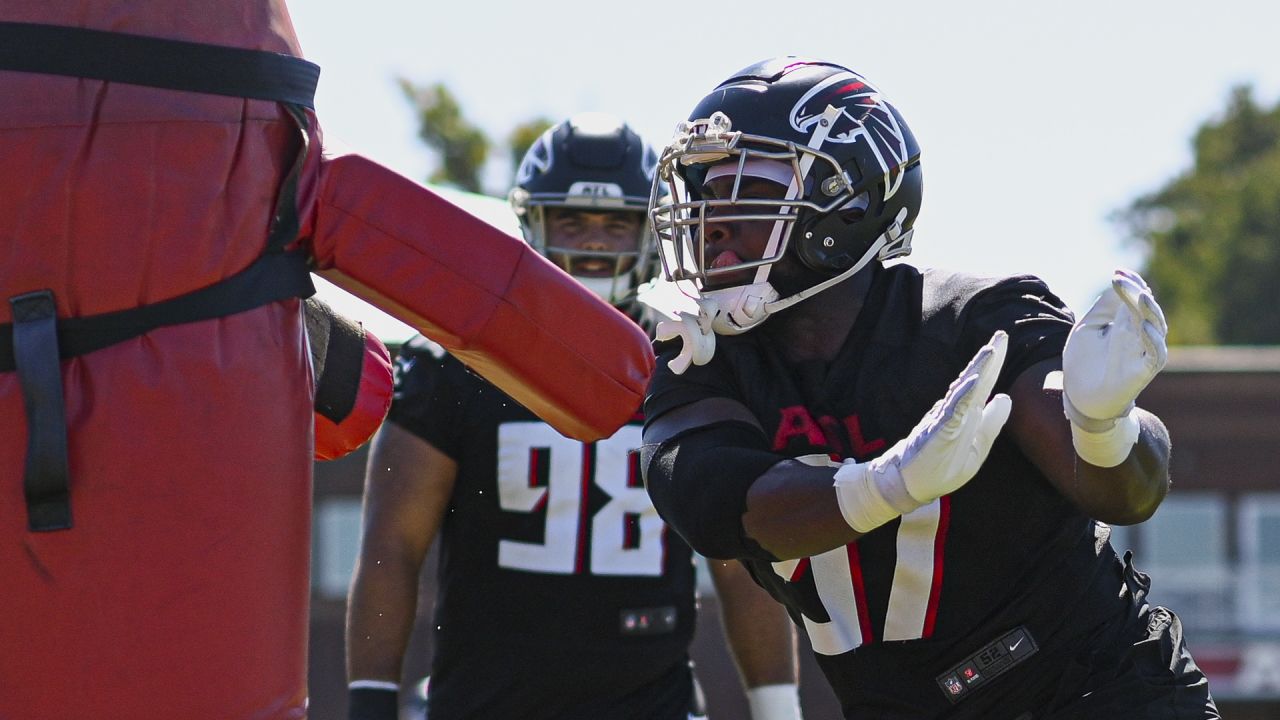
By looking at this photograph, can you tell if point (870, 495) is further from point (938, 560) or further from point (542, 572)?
point (542, 572)

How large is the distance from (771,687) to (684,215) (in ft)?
5.41

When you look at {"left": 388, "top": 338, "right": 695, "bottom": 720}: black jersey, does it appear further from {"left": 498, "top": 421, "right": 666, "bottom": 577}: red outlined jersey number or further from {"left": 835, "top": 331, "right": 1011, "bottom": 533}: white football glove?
{"left": 835, "top": 331, "right": 1011, "bottom": 533}: white football glove

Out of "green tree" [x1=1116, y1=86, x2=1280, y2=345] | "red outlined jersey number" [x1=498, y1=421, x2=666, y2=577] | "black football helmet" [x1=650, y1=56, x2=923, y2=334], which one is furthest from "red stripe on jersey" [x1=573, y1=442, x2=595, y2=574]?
"green tree" [x1=1116, y1=86, x2=1280, y2=345]

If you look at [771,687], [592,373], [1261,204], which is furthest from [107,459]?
[1261,204]

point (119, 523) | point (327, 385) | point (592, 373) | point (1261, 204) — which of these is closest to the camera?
point (119, 523)

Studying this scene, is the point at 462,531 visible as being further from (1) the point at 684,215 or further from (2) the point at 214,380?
(2) the point at 214,380

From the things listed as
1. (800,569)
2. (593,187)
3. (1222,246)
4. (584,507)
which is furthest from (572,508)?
(1222,246)

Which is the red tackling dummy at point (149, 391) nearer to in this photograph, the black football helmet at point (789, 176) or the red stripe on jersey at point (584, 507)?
the black football helmet at point (789, 176)

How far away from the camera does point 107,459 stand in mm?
2342

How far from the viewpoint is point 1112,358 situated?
231 cm

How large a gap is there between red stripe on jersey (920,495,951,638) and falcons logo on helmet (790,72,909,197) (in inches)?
23.6

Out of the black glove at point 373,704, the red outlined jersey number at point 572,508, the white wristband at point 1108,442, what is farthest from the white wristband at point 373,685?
the white wristband at point 1108,442

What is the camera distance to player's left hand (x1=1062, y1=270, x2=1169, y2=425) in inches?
90.7

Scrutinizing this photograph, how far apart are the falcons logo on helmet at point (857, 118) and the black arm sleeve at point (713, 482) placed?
0.57 metres
